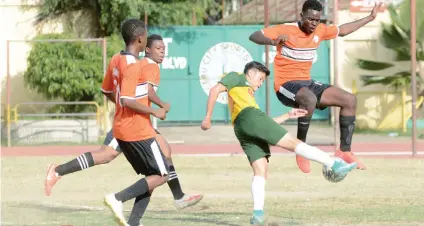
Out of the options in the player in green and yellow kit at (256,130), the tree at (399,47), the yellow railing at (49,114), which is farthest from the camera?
the tree at (399,47)

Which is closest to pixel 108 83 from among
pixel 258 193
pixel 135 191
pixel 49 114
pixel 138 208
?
pixel 135 191

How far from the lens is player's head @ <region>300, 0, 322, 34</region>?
11398 millimetres

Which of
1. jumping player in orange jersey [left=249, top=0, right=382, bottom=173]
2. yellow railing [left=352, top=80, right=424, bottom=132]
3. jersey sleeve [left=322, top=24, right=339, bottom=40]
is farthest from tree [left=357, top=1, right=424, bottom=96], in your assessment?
jumping player in orange jersey [left=249, top=0, right=382, bottom=173]

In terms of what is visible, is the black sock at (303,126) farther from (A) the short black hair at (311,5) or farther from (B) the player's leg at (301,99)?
(A) the short black hair at (311,5)

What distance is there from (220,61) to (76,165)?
1624cm

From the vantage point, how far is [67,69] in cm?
2566

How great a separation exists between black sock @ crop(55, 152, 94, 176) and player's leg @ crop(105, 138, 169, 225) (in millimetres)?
1906

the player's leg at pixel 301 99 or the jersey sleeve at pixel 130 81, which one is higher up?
the jersey sleeve at pixel 130 81

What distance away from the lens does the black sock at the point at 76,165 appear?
11.8m

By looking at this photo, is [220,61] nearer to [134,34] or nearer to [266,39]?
[266,39]

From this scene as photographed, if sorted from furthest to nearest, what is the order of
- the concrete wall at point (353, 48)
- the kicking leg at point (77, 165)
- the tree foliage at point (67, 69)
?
the concrete wall at point (353, 48) < the tree foliage at point (67, 69) < the kicking leg at point (77, 165)

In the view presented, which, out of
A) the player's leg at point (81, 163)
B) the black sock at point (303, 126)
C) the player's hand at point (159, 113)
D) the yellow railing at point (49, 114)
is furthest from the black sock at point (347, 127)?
the yellow railing at point (49, 114)

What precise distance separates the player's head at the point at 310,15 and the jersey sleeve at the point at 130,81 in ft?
8.37

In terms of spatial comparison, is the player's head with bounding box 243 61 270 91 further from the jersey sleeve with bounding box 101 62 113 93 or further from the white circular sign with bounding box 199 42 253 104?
the white circular sign with bounding box 199 42 253 104
